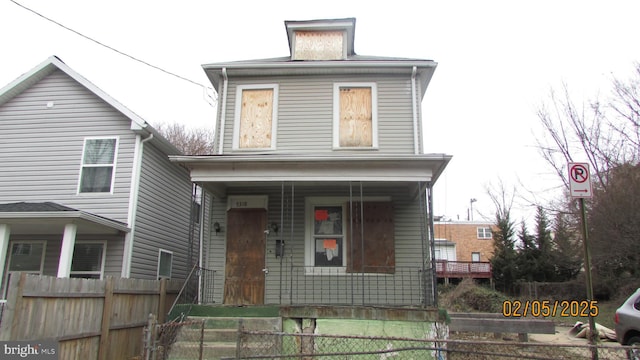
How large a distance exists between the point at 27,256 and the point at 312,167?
25.2 feet

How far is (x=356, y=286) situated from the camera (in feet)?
31.0

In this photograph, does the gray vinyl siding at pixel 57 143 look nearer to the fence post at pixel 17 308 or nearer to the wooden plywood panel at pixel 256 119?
the wooden plywood panel at pixel 256 119

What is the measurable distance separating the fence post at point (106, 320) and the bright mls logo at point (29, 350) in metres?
1.28

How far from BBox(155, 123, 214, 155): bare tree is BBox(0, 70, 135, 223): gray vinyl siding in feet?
60.4

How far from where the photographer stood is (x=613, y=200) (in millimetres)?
15656

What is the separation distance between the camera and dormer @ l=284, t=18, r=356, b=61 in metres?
11.6

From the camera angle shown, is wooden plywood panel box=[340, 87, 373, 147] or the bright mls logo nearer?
the bright mls logo

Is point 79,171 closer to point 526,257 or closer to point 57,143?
point 57,143

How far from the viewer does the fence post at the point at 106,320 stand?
7.51 m

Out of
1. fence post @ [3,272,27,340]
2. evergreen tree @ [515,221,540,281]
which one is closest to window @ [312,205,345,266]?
fence post @ [3,272,27,340]

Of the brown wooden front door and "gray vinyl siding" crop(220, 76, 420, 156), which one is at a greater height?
"gray vinyl siding" crop(220, 76, 420, 156)

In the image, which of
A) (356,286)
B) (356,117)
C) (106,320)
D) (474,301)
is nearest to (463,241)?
(474,301)

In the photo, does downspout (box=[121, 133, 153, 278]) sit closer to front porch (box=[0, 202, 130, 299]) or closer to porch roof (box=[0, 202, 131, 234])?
front porch (box=[0, 202, 130, 299])

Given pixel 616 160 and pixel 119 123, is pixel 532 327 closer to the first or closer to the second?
pixel 119 123
